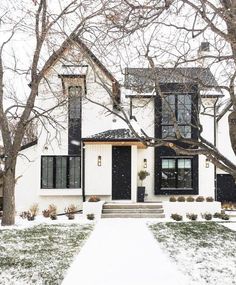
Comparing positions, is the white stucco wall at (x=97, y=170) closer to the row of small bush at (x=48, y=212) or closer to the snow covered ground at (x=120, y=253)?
the row of small bush at (x=48, y=212)

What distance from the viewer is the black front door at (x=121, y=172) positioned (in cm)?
2281

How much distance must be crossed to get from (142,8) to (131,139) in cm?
1584

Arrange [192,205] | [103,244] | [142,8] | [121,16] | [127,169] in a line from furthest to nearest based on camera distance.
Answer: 1. [127,169]
2. [192,205]
3. [103,244]
4. [121,16]
5. [142,8]

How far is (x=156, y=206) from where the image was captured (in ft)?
70.4

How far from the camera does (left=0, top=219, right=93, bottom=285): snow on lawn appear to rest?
9.23 meters

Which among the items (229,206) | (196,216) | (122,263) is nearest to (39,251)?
(122,263)

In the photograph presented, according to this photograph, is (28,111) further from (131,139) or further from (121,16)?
(121,16)

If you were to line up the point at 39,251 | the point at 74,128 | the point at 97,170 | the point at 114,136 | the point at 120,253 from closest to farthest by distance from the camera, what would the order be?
the point at 120,253
the point at 39,251
the point at 114,136
the point at 97,170
the point at 74,128

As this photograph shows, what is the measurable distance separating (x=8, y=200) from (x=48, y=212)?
3.17 m

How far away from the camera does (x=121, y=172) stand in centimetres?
2303

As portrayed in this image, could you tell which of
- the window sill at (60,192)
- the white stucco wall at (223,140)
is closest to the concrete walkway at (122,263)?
the window sill at (60,192)

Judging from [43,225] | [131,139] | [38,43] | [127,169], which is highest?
[38,43]

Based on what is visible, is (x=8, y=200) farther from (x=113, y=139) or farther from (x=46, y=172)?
(x=113, y=139)

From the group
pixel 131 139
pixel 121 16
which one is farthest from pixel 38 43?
pixel 121 16
